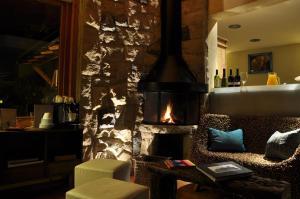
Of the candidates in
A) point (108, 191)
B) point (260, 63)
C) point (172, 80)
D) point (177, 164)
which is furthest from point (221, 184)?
point (260, 63)

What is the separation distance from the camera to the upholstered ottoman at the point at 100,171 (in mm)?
2205

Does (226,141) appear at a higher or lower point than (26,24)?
lower

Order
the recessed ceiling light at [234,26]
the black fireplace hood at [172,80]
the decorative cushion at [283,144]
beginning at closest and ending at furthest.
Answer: the decorative cushion at [283,144] → the black fireplace hood at [172,80] → the recessed ceiling light at [234,26]

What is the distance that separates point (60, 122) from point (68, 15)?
1360 millimetres

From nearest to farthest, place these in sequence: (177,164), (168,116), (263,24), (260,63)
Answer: (177,164), (168,116), (263,24), (260,63)

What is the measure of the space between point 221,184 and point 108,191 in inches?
28.3

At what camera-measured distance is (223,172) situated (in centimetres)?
189

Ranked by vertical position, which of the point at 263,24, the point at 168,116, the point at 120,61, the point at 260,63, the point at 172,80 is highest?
the point at 263,24

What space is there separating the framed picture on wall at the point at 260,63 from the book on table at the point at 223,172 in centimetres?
530

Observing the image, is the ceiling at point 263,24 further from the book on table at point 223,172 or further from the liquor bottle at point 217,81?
the book on table at point 223,172

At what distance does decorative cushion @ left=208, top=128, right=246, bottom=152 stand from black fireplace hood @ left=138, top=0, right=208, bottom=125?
0.51 metres

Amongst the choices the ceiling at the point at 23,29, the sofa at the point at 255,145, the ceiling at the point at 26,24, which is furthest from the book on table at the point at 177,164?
the ceiling at the point at 26,24

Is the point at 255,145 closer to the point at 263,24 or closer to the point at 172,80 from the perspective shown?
the point at 172,80

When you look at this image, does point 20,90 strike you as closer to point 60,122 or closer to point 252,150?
point 60,122
